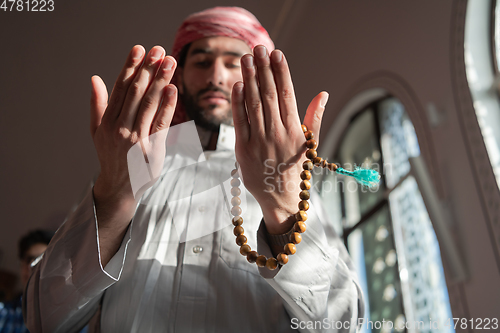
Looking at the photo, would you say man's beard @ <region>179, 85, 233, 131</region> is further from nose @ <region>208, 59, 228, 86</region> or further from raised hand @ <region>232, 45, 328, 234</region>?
raised hand @ <region>232, 45, 328, 234</region>

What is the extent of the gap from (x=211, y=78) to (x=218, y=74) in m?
0.02

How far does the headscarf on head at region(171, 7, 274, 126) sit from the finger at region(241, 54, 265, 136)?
1.65 ft

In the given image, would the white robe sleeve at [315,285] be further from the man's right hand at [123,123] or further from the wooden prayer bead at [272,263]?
Answer: the man's right hand at [123,123]

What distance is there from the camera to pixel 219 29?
102 cm

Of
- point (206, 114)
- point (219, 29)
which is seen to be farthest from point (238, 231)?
point (219, 29)

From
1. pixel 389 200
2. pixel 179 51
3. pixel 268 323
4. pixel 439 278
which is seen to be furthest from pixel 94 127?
pixel 389 200

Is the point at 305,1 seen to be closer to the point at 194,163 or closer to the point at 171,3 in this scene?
the point at 171,3

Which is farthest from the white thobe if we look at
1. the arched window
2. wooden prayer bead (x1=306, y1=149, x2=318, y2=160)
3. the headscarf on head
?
the arched window

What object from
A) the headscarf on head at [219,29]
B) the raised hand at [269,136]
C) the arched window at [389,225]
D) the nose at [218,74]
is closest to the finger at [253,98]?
the raised hand at [269,136]

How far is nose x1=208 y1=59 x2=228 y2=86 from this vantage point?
2.97 ft

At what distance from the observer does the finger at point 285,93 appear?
0.56 metres

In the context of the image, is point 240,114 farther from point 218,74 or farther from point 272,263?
point 218,74

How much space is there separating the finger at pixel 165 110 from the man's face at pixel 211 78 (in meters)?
0.34

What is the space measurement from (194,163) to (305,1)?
1.96 m
